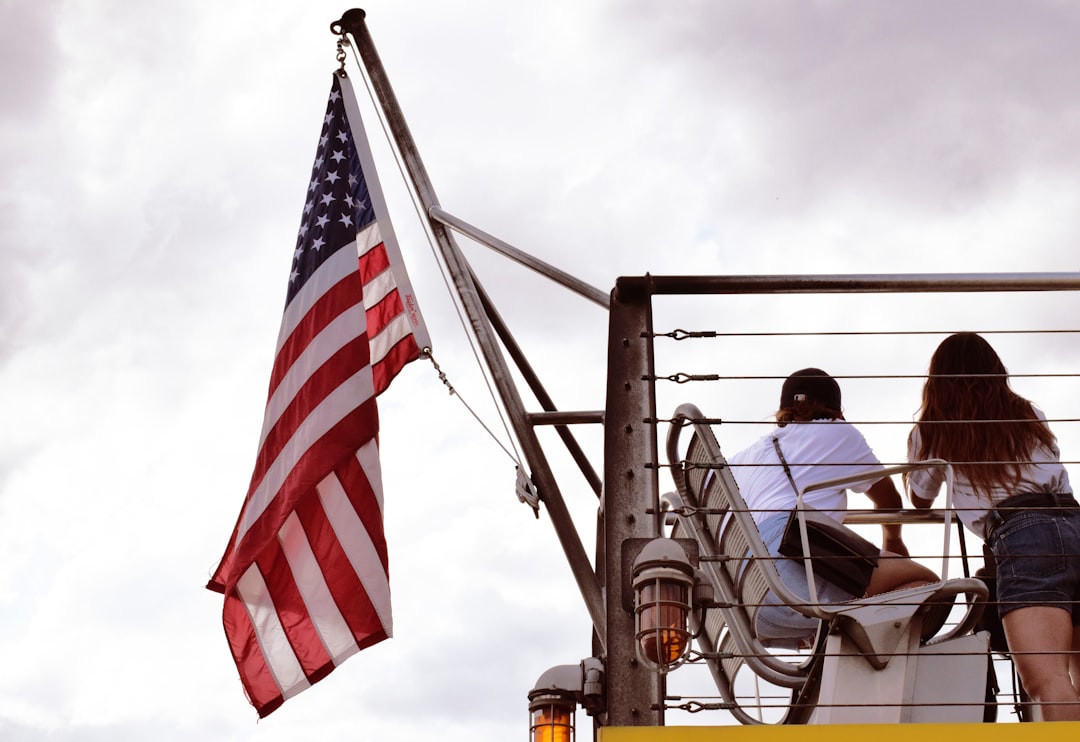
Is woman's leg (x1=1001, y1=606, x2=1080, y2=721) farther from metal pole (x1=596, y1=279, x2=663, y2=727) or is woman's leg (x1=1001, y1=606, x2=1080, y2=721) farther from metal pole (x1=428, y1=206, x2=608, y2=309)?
metal pole (x1=428, y1=206, x2=608, y2=309)

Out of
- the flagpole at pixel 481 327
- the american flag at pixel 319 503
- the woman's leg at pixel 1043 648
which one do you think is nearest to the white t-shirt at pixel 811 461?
the woman's leg at pixel 1043 648

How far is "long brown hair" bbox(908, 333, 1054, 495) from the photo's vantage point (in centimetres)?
372

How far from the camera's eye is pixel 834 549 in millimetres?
3332

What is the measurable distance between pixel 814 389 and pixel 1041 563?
2.82 ft

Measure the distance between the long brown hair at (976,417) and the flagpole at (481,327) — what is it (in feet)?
4.14

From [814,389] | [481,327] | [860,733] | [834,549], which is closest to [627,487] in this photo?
[834,549]

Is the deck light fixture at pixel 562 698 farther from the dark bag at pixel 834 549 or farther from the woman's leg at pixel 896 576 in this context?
the woman's leg at pixel 896 576

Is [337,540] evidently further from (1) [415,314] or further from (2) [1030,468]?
(2) [1030,468]

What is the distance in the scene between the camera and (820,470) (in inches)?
149

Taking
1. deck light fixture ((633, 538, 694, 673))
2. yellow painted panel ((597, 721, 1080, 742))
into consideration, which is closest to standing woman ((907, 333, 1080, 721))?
yellow painted panel ((597, 721, 1080, 742))

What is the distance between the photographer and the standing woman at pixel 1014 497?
335 cm

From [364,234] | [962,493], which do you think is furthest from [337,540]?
[962,493]

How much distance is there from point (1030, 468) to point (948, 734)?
1.30 metres

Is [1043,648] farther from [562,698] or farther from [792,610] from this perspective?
[562,698]
